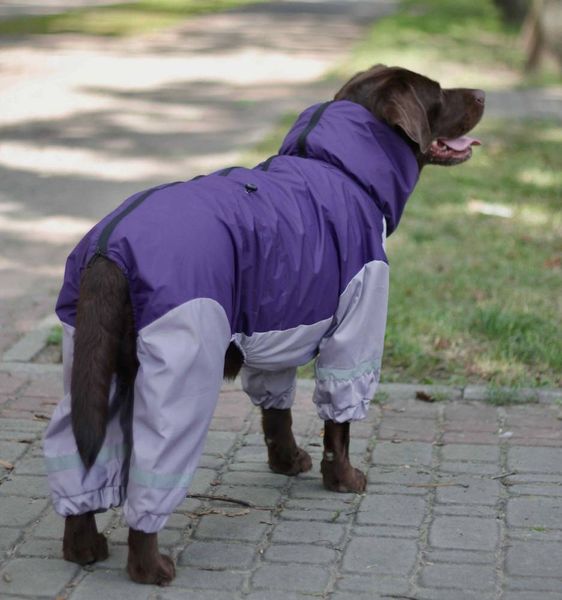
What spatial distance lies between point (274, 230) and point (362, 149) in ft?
2.22

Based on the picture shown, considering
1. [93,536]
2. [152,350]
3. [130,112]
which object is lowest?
[130,112]

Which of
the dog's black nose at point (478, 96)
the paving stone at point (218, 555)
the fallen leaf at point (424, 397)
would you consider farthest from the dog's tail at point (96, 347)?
the fallen leaf at point (424, 397)

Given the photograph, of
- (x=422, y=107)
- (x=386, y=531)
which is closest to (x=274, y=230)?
(x=422, y=107)

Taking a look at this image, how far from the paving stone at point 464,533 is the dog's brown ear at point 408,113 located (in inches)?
51.8

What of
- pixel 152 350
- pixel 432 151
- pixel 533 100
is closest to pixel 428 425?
pixel 432 151

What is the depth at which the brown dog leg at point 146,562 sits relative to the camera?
3.49m

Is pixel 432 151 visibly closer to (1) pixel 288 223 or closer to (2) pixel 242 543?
(1) pixel 288 223

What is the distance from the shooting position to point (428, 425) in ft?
16.3

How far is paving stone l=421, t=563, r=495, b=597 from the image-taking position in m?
3.54

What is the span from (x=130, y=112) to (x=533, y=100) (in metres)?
4.77

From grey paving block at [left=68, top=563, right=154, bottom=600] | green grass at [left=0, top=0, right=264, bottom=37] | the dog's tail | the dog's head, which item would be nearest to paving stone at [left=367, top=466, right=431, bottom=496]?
grey paving block at [left=68, top=563, right=154, bottom=600]

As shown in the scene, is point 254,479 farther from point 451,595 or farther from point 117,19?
point 117,19

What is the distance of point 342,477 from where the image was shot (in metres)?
4.25

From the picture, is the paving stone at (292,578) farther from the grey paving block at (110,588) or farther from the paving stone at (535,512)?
the paving stone at (535,512)
